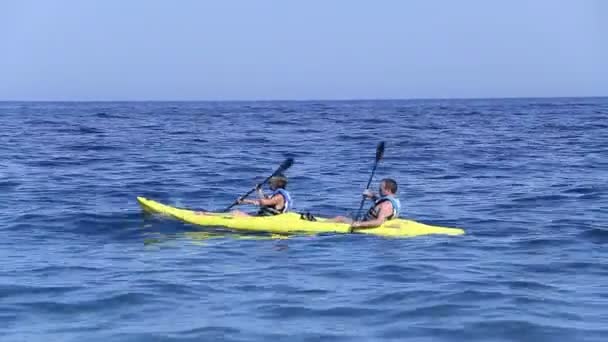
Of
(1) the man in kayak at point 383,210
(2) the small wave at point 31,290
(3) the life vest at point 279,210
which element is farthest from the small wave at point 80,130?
(2) the small wave at point 31,290

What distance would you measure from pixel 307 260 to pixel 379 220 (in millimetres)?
2191

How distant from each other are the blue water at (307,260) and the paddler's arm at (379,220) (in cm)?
35

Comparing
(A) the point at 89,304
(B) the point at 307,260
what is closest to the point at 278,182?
(B) the point at 307,260

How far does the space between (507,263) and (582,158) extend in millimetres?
16988

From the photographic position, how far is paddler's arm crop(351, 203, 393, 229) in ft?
45.0

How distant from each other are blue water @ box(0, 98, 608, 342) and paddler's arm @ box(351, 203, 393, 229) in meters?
0.35

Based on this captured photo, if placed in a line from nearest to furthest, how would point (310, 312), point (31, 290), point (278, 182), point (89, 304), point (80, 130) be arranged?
point (310, 312), point (89, 304), point (31, 290), point (278, 182), point (80, 130)

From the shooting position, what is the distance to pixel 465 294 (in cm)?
967

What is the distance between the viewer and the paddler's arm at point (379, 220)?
13.7 metres

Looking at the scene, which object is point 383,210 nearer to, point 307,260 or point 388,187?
point 388,187

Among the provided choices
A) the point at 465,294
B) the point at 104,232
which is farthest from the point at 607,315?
the point at 104,232

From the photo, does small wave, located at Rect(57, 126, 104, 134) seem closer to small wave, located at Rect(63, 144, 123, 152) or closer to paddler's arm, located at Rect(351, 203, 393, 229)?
small wave, located at Rect(63, 144, 123, 152)

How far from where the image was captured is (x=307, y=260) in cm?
1184

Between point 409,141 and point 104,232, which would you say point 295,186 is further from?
point 409,141
